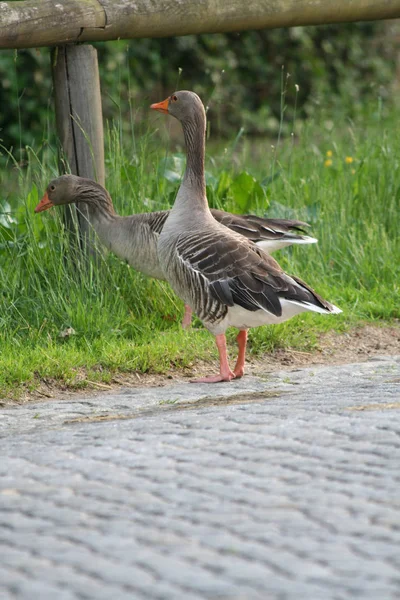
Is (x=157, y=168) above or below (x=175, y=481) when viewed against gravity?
above

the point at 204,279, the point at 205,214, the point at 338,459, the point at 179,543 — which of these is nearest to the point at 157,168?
the point at 205,214

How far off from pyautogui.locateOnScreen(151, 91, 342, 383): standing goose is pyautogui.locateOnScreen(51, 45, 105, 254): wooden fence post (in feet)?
2.69

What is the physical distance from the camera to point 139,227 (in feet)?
20.8

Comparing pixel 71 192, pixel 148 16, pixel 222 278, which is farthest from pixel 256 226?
pixel 148 16

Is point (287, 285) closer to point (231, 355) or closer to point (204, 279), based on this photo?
point (204, 279)

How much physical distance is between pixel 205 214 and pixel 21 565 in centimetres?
344

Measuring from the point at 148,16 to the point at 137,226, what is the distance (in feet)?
4.34

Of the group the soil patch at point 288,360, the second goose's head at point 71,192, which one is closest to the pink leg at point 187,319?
the soil patch at point 288,360

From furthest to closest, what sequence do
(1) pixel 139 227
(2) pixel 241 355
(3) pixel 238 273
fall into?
(1) pixel 139 227, (2) pixel 241 355, (3) pixel 238 273

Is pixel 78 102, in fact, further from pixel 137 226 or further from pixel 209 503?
pixel 209 503

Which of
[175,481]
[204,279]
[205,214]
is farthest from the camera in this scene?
[205,214]

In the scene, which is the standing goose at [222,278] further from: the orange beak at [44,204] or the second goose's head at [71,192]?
the orange beak at [44,204]

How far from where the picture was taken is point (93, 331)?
585 centimetres

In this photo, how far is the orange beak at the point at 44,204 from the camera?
20.8ft
